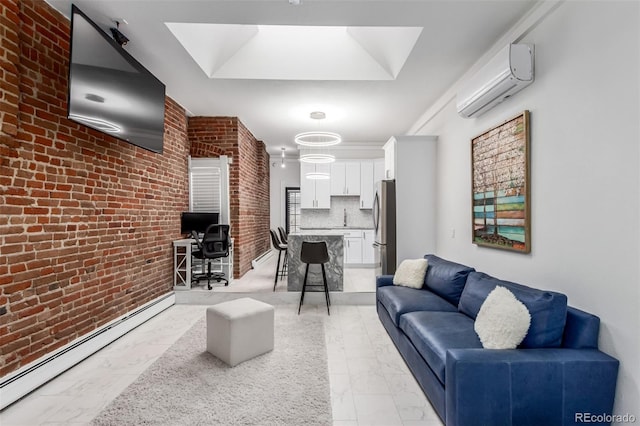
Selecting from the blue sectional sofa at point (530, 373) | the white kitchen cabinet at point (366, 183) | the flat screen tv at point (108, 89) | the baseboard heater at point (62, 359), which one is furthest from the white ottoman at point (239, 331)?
the white kitchen cabinet at point (366, 183)

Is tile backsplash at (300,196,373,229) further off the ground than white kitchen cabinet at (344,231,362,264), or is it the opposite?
tile backsplash at (300,196,373,229)

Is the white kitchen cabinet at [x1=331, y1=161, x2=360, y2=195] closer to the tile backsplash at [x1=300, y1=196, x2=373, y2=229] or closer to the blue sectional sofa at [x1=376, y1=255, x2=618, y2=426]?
the tile backsplash at [x1=300, y1=196, x2=373, y2=229]

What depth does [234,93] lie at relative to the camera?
409 cm

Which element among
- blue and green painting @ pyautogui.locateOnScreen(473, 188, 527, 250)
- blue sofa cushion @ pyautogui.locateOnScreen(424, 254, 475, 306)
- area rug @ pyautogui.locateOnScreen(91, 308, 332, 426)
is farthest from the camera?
blue sofa cushion @ pyautogui.locateOnScreen(424, 254, 475, 306)

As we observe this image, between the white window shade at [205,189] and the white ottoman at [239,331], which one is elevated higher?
the white window shade at [205,189]

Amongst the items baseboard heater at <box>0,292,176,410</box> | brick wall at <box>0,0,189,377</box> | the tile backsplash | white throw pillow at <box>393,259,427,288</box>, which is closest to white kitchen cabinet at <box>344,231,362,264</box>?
the tile backsplash

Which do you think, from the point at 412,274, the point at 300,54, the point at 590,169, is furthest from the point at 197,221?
the point at 590,169

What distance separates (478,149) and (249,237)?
437cm

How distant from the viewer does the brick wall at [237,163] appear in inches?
203

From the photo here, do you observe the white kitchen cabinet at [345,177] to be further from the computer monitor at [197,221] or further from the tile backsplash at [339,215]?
the computer monitor at [197,221]

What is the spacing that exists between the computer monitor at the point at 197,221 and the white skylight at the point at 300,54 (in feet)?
7.24

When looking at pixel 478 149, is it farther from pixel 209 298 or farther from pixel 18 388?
pixel 18 388

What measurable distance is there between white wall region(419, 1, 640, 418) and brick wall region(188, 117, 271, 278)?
4083mm

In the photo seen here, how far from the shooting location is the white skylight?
3.35 m
